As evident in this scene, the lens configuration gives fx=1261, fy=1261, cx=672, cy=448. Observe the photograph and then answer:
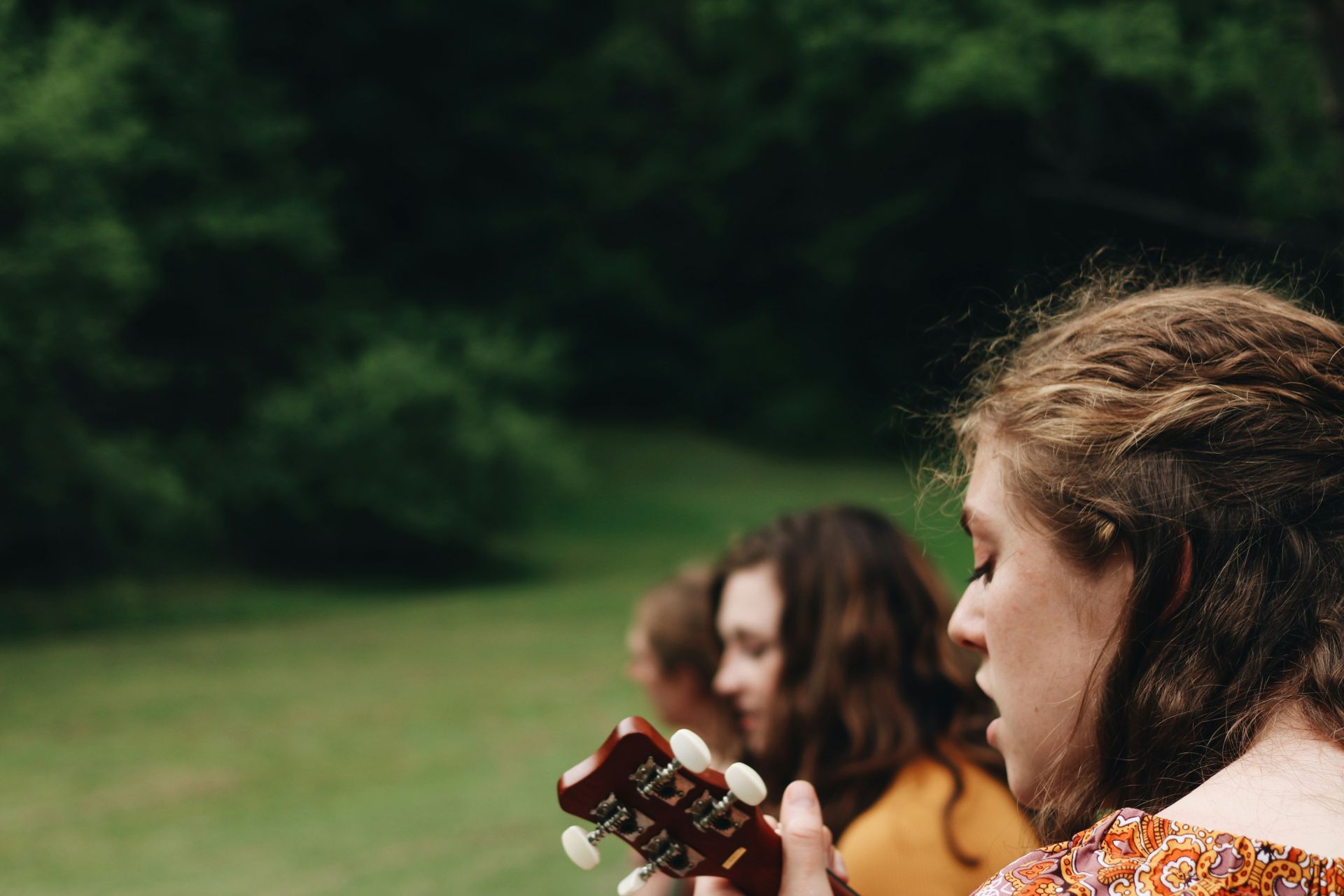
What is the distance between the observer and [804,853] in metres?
1.60

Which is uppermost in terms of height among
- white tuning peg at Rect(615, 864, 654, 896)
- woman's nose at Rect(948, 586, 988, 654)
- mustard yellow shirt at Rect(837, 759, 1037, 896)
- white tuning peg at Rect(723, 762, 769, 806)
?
woman's nose at Rect(948, 586, 988, 654)

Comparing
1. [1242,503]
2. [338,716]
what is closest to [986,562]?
[1242,503]

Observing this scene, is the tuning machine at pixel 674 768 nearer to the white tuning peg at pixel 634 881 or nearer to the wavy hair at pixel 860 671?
the white tuning peg at pixel 634 881

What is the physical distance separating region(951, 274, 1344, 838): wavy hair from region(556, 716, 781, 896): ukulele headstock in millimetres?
425

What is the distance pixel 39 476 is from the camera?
1312cm

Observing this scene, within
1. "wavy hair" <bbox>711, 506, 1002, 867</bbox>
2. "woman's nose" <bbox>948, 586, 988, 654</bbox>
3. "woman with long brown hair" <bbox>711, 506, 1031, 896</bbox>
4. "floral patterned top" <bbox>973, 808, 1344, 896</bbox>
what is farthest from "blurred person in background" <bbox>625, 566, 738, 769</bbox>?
"floral patterned top" <bbox>973, 808, 1344, 896</bbox>

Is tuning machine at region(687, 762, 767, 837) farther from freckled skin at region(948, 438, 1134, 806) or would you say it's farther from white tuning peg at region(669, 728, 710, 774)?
freckled skin at region(948, 438, 1134, 806)

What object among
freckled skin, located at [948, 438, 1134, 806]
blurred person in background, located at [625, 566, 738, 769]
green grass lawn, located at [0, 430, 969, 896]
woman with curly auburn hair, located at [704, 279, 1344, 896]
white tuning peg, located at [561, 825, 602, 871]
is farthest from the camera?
green grass lawn, located at [0, 430, 969, 896]

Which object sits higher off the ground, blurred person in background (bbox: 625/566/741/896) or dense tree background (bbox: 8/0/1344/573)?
dense tree background (bbox: 8/0/1344/573)

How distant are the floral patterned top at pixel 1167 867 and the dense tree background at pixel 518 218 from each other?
3.63 ft

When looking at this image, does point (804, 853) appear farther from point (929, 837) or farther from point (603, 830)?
point (929, 837)

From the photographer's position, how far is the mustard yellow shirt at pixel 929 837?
241cm

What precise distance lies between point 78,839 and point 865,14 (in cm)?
1491

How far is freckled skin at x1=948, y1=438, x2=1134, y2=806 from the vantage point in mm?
1292
